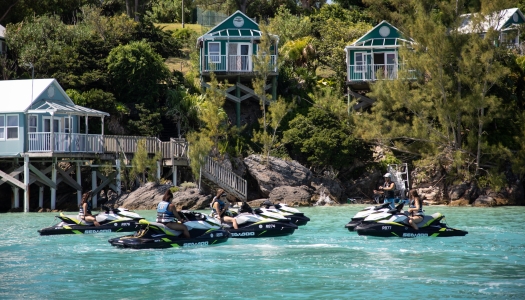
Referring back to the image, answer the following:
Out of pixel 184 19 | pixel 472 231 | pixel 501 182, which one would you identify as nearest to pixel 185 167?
pixel 501 182

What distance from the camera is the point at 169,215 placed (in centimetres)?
2303

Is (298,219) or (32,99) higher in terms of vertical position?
(32,99)

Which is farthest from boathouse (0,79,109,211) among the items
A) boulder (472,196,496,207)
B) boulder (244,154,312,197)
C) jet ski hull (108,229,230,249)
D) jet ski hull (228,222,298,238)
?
boulder (472,196,496,207)

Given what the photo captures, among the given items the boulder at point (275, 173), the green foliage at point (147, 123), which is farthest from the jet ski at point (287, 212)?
the green foliage at point (147, 123)

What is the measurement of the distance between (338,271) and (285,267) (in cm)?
143

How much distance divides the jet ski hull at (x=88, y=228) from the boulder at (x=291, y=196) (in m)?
16.3

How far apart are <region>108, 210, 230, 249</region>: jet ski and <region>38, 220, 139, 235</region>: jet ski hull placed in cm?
421

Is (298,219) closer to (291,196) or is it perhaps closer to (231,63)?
(291,196)

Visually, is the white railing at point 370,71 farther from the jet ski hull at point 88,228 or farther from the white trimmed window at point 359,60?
the jet ski hull at point 88,228

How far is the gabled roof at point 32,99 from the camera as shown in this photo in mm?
41781

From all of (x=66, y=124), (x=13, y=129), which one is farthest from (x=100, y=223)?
(x=66, y=124)

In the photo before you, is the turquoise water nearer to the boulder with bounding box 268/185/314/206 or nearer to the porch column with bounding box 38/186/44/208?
the porch column with bounding box 38/186/44/208

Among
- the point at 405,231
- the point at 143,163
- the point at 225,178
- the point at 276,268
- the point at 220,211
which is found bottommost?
the point at 276,268

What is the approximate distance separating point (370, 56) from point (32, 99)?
23.2m
